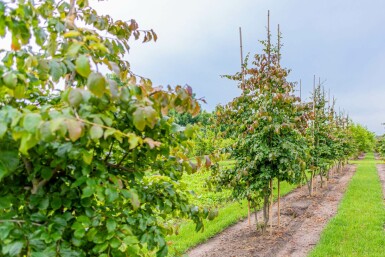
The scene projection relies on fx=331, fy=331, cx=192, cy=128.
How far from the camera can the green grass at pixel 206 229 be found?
6062mm

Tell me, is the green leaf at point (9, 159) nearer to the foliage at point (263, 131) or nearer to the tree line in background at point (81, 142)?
the tree line in background at point (81, 142)

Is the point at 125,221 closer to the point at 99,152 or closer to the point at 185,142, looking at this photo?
the point at 99,152

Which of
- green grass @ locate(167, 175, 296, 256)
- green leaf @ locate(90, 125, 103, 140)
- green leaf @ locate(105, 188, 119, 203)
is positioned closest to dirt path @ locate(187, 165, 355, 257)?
green grass @ locate(167, 175, 296, 256)

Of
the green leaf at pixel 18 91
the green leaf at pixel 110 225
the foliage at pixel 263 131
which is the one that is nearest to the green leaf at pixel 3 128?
the green leaf at pixel 18 91

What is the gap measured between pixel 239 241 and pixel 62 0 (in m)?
5.66

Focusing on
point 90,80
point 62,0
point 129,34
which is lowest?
point 90,80

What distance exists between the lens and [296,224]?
25.8 feet

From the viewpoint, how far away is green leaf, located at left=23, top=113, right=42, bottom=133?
109 cm

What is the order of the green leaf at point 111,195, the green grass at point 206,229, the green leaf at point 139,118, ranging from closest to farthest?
the green leaf at point 139,118
the green leaf at point 111,195
the green grass at point 206,229

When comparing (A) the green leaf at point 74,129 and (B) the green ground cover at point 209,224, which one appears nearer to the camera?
(A) the green leaf at point 74,129

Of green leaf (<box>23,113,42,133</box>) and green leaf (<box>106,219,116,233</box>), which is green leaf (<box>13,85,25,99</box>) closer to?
green leaf (<box>23,113,42,133</box>)

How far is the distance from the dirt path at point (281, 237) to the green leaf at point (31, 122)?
517 centimetres

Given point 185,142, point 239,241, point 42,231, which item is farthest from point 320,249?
point 42,231

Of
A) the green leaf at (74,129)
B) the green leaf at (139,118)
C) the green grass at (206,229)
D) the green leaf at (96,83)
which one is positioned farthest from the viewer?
the green grass at (206,229)
